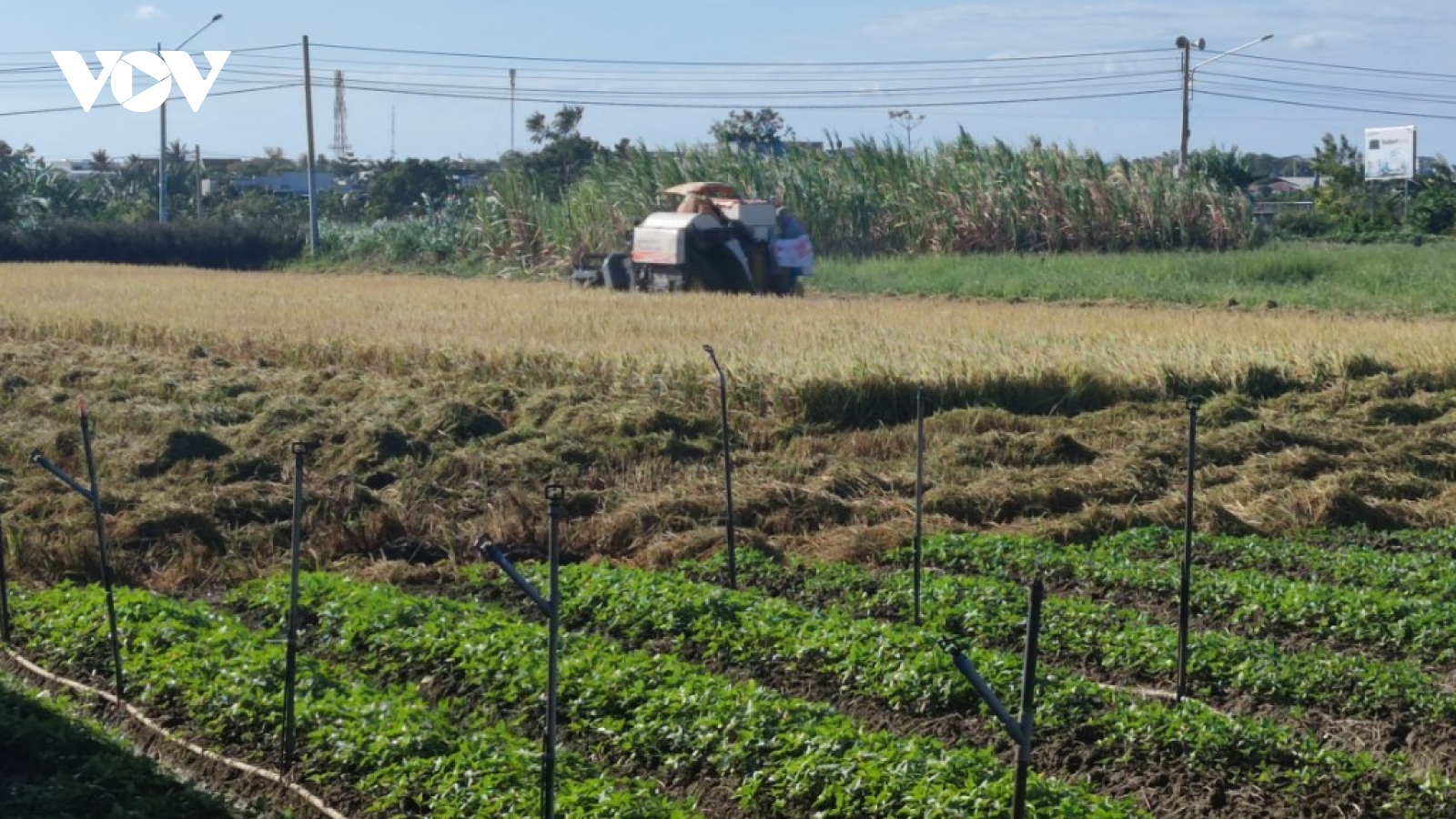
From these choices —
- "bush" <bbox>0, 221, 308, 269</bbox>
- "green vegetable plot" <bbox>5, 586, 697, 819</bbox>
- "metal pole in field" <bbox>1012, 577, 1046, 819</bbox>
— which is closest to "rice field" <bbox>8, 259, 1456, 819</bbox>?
"green vegetable plot" <bbox>5, 586, 697, 819</bbox>

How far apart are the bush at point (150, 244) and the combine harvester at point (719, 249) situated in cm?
1965

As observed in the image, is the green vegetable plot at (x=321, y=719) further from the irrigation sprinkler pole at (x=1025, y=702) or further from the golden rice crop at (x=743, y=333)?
the golden rice crop at (x=743, y=333)

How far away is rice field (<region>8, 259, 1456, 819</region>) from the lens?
6090 mm

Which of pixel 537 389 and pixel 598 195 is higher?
pixel 598 195

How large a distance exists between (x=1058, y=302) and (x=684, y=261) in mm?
6305

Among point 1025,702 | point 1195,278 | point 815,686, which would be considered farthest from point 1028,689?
point 1195,278

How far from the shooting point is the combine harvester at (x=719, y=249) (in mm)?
27172

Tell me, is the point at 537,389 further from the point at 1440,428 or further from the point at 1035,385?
the point at 1440,428

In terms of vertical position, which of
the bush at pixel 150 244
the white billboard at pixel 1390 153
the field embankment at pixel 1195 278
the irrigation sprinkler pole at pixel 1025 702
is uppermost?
the white billboard at pixel 1390 153

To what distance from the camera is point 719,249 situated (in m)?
27.6

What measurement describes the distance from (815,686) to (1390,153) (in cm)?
5899

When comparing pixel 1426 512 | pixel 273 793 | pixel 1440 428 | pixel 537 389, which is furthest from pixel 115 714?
pixel 1440 428

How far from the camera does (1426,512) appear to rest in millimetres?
11297

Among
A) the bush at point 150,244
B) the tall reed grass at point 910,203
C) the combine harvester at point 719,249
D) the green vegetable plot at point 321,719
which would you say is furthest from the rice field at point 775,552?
the bush at point 150,244
